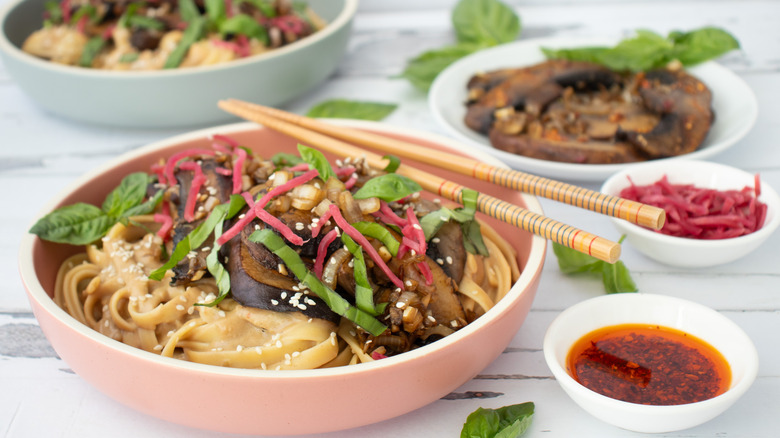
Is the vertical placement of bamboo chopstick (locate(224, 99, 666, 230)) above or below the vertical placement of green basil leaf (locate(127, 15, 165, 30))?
below

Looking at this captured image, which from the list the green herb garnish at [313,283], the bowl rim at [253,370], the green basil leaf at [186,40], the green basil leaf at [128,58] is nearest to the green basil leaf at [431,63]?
the green basil leaf at [186,40]

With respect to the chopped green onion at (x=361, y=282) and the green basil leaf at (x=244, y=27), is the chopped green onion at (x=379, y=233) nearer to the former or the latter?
the chopped green onion at (x=361, y=282)

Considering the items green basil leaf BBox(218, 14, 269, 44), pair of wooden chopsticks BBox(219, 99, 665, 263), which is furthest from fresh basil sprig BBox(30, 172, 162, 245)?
green basil leaf BBox(218, 14, 269, 44)

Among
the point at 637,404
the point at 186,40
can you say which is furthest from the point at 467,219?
the point at 186,40

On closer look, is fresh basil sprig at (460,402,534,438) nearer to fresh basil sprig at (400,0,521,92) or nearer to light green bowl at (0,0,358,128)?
light green bowl at (0,0,358,128)

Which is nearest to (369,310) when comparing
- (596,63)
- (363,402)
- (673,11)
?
(363,402)

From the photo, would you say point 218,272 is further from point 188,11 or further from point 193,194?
point 188,11
